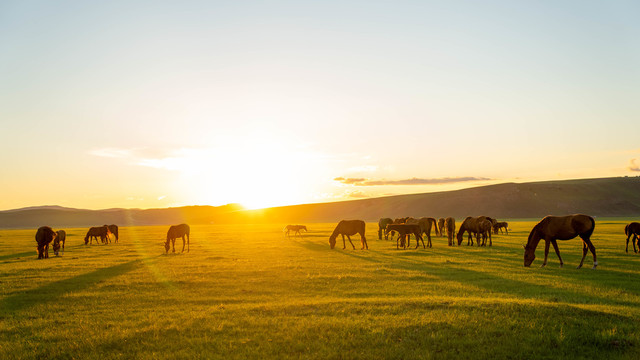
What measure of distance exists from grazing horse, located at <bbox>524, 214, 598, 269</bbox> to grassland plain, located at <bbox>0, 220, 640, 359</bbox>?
88 centimetres

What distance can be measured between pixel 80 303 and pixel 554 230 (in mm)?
22205

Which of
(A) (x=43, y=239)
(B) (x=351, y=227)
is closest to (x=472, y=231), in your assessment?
(B) (x=351, y=227)

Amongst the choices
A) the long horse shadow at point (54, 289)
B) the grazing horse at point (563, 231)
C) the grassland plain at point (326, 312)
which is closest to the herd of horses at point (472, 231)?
the grazing horse at point (563, 231)

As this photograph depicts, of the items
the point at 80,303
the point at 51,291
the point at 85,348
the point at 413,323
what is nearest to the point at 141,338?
the point at 85,348

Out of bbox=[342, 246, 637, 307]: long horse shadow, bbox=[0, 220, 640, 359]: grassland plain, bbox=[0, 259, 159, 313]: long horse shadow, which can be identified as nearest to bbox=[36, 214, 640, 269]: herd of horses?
bbox=[0, 220, 640, 359]: grassland plain

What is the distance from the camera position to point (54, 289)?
1692 cm

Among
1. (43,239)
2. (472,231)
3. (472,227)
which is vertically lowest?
(472,231)

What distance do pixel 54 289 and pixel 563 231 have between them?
80.1 ft

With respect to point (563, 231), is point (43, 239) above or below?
above

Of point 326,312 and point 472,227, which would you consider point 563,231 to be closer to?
point 472,227

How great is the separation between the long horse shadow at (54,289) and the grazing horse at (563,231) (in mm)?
21854

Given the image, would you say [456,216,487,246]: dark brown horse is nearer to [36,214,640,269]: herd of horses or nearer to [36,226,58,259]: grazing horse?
[36,214,640,269]: herd of horses

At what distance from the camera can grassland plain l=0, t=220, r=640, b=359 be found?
30.2ft

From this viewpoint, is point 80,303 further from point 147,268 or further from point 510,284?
point 510,284
